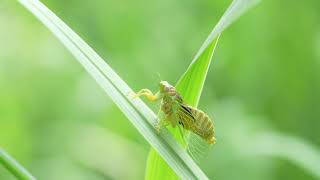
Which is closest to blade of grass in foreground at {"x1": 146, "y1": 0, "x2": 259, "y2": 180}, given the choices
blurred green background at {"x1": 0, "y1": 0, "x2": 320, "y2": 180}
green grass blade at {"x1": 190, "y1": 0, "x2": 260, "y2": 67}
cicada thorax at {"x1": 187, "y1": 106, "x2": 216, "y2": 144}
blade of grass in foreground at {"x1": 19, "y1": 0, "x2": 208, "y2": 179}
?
Result: green grass blade at {"x1": 190, "y1": 0, "x2": 260, "y2": 67}

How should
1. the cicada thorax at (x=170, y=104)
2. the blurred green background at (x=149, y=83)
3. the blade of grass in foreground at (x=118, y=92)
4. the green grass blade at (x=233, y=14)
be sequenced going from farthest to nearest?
the blurred green background at (x=149, y=83), the cicada thorax at (x=170, y=104), the blade of grass in foreground at (x=118, y=92), the green grass blade at (x=233, y=14)

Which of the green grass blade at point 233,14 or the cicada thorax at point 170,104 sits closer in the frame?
the green grass blade at point 233,14

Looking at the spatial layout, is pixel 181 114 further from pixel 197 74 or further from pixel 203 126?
pixel 197 74

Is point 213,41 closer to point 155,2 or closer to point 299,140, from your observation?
point 299,140

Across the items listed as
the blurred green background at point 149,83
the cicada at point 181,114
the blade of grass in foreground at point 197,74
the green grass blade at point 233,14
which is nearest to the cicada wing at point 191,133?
the cicada at point 181,114

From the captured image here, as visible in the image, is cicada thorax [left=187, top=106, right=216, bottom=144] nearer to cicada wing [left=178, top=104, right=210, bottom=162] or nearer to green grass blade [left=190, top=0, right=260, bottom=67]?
cicada wing [left=178, top=104, right=210, bottom=162]

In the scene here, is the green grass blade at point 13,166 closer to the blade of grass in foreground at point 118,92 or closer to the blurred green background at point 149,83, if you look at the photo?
the blade of grass in foreground at point 118,92
